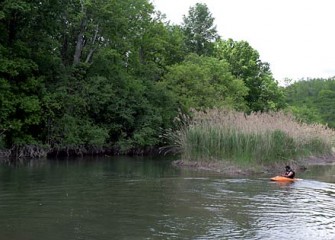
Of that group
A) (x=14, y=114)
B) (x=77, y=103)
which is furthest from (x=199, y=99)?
(x=14, y=114)

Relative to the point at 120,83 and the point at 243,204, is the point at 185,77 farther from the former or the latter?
the point at 243,204

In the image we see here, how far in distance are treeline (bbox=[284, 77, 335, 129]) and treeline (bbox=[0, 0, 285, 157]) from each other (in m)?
32.7

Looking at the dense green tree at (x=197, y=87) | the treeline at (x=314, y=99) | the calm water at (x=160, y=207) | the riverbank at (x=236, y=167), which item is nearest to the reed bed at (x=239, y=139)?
the riverbank at (x=236, y=167)

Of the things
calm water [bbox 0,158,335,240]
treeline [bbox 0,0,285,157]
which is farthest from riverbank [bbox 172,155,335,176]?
treeline [bbox 0,0,285,157]

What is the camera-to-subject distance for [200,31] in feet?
195

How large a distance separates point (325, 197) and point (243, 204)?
3182mm

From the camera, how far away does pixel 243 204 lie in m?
13.0

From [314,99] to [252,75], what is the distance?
34.9m

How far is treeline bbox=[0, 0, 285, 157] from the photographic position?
2852 centimetres

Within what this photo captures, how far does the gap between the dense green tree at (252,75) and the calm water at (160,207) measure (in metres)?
38.6

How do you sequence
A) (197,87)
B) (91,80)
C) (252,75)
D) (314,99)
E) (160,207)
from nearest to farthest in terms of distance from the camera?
1. (160,207)
2. (91,80)
3. (197,87)
4. (252,75)
5. (314,99)

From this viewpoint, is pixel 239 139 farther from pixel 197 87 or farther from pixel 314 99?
pixel 314 99

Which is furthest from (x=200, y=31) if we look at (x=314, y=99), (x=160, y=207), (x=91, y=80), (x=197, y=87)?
(x=160, y=207)

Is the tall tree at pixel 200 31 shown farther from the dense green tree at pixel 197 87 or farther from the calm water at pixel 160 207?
the calm water at pixel 160 207
